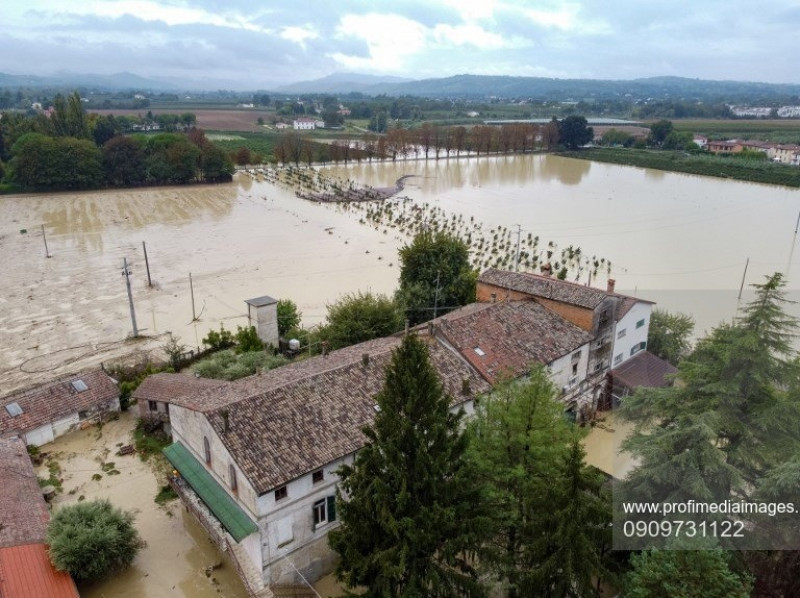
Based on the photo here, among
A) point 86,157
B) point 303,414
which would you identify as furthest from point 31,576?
point 86,157

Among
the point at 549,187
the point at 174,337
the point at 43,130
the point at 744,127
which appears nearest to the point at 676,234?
the point at 549,187

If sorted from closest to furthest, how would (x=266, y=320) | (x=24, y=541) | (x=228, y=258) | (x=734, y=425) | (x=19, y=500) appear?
(x=734, y=425) → (x=24, y=541) → (x=19, y=500) → (x=266, y=320) → (x=228, y=258)

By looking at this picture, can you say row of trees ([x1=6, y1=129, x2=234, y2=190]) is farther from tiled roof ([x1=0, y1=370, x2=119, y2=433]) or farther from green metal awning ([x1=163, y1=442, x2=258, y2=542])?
green metal awning ([x1=163, y1=442, x2=258, y2=542])

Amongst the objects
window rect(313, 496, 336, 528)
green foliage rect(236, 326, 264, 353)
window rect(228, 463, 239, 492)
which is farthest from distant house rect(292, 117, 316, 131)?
window rect(313, 496, 336, 528)

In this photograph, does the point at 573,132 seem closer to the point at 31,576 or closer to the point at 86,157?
the point at 86,157

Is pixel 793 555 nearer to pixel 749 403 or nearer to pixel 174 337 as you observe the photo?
pixel 749 403

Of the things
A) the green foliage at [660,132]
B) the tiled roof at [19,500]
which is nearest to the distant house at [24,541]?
the tiled roof at [19,500]
